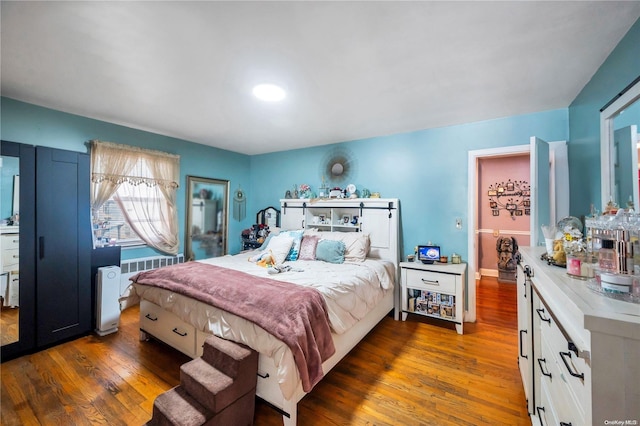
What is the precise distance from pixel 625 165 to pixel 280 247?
9.69 feet

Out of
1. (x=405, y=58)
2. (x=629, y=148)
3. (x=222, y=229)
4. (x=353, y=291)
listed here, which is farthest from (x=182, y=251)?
(x=629, y=148)

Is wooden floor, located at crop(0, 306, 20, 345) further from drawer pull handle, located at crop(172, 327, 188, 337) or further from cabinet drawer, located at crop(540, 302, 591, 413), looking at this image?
cabinet drawer, located at crop(540, 302, 591, 413)

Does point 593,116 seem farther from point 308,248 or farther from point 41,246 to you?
point 41,246

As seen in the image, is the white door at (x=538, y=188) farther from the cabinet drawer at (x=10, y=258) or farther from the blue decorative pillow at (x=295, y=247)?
the cabinet drawer at (x=10, y=258)

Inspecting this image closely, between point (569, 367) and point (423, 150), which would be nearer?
point (569, 367)

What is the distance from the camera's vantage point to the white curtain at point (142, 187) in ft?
10.2

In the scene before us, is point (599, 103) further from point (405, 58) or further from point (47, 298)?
point (47, 298)

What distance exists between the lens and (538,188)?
7.39 feet

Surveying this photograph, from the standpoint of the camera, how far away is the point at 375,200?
11.6 feet

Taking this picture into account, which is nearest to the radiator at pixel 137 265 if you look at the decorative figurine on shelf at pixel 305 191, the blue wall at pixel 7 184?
the blue wall at pixel 7 184

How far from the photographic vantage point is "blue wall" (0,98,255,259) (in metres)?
2.59

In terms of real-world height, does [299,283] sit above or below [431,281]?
above

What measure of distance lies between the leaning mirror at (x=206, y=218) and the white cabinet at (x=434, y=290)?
127 inches

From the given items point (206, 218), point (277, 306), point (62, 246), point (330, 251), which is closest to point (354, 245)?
point (330, 251)
